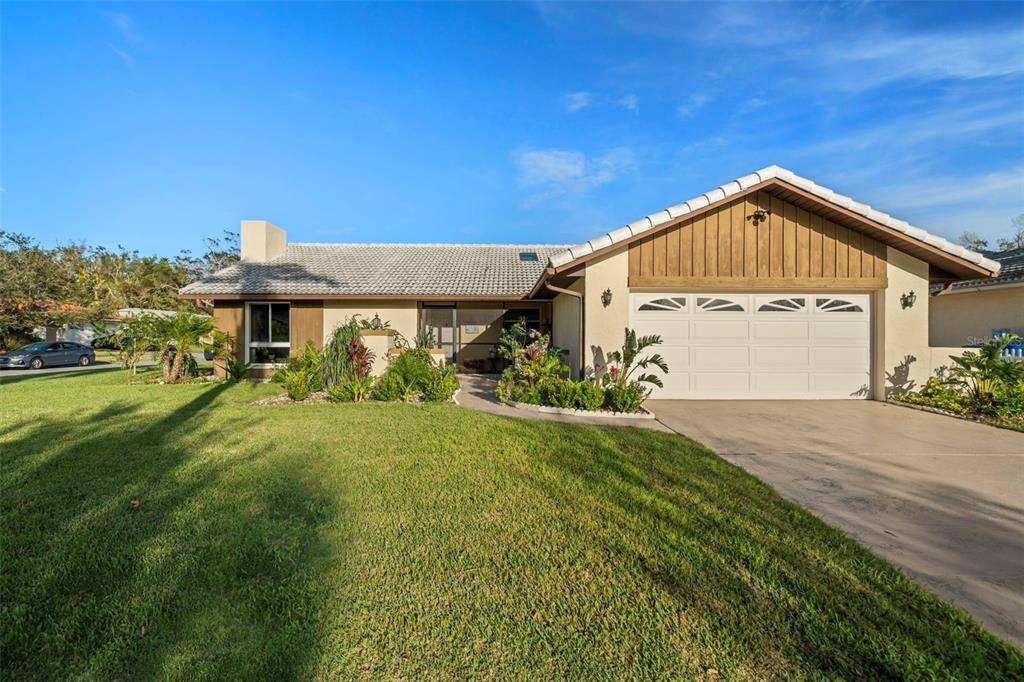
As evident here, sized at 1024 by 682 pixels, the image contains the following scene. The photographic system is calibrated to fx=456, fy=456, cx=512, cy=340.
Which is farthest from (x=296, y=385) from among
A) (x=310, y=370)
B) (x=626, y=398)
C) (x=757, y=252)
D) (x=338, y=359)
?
(x=757, y=252)

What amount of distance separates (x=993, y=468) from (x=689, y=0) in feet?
33.8

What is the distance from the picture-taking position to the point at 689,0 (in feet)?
32.9

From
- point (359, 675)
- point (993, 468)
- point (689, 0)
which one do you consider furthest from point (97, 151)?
point (993, 468)

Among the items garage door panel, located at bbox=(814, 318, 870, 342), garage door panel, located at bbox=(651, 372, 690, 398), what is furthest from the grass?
garage door panel, located at bbox=(814, 318, 870, 342)

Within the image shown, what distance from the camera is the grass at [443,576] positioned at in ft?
6.98

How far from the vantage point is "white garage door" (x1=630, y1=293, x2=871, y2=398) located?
32.1 ft

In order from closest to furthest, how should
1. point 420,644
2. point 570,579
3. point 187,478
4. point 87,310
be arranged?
point 420,644 → point 570,579 → point 187,478 → point 87,310

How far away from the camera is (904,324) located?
9422mm

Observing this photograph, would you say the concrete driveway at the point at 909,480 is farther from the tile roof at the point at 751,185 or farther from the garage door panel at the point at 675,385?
the tile roof at the point at 751,185

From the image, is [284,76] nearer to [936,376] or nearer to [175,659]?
[175,659]

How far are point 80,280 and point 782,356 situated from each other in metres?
47.8

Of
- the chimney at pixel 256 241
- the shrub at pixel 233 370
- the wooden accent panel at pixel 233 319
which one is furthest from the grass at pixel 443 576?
the chimney at pixel 256 241

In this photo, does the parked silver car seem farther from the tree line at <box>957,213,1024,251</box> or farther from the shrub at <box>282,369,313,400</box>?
the tree line at <box>957,213,1024,251</box>

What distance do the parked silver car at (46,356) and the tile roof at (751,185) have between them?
85.4ft
